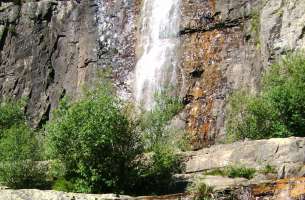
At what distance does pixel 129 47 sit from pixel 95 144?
19.7 meters

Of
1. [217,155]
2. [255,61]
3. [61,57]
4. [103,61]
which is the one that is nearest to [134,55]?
[103,61]

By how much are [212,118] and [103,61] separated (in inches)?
344

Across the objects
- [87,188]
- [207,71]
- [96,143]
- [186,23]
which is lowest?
[87,188]

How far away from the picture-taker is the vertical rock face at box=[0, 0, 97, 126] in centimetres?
4053

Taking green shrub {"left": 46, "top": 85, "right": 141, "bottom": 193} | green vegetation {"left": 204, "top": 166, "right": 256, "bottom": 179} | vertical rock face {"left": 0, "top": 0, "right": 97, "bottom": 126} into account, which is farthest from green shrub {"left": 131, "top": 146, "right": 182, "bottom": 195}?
vertical rock face {"left": 0, "top": 0, "right": 97, "bottom": 126}

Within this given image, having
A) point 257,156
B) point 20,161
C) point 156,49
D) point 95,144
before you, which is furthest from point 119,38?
point 95,144

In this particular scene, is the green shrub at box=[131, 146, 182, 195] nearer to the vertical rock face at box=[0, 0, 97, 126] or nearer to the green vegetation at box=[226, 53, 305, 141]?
the green vegetation at box=[226, 53, 305, 141]

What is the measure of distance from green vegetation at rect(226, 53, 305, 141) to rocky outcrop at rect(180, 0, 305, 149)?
313 cm

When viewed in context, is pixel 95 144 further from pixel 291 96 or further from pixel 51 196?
pixel 291 96

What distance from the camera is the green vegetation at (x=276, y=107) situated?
2586cm

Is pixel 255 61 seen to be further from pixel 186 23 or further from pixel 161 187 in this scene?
pixel 161 187

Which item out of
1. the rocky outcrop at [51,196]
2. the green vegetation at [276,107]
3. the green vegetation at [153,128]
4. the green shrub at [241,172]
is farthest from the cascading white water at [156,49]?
the rocky outcrop at [51,196]

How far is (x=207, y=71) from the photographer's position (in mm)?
36250

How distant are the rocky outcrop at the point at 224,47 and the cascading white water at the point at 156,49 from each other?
2.17 ft
